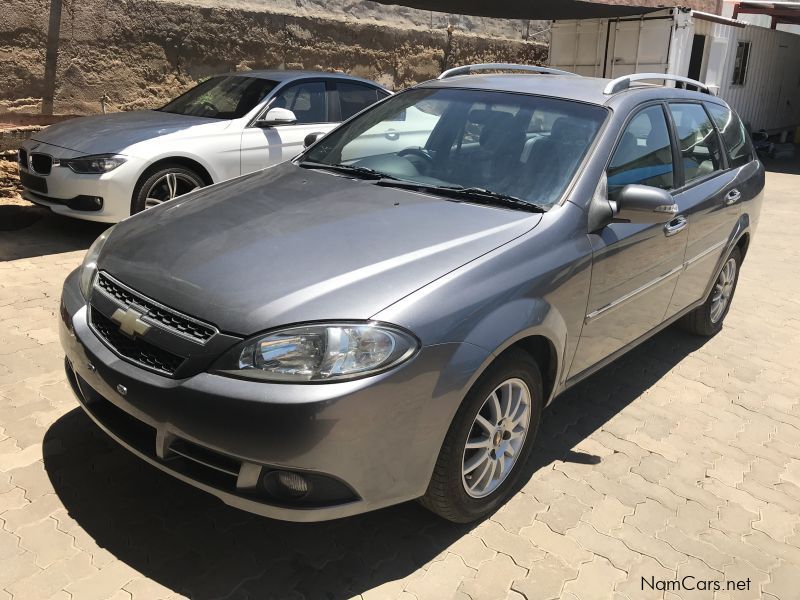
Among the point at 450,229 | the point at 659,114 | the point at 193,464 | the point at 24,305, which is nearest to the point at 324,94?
the point at 24,305

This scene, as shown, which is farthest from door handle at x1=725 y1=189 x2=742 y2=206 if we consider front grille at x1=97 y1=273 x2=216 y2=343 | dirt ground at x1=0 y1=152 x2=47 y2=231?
dirt ground at x1=0 y1=152 x2=47 y2=231

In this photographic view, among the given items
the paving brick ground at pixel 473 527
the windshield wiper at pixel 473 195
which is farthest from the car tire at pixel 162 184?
the windshield wiper at pixel 473 195

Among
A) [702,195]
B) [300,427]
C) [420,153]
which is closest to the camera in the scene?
[300,427]

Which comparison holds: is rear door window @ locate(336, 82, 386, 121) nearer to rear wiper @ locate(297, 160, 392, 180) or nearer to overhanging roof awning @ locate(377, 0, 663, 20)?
overhanging roof awning @ locate(377, 0, 663, 20)

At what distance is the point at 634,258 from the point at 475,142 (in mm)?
967

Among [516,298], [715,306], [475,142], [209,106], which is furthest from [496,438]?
[209,106]

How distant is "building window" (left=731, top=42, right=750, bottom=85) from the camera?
1645 cm

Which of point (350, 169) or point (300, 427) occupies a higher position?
point (350, 169)

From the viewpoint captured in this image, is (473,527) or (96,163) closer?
(473,527)

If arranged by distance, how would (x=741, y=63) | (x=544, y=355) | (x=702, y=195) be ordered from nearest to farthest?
(x=544, y=355), (x=702, y=195), (x=741, y=63)

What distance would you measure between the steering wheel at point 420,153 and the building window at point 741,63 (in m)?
15.6

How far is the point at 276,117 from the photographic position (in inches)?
254

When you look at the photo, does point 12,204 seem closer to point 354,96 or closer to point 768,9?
point 354,96

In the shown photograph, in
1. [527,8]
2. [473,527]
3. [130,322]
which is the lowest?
[473,527]
